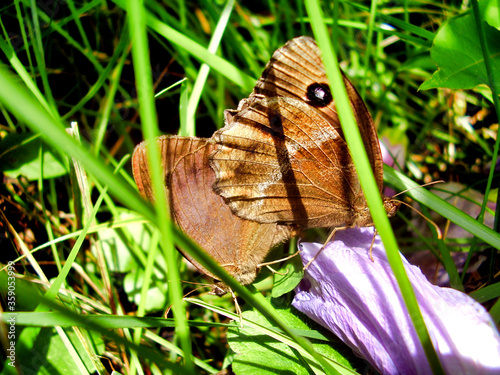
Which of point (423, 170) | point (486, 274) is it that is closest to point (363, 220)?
point (486, 274)

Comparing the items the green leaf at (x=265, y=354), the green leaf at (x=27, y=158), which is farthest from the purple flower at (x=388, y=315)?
the green leaf at (x=27, y=158)

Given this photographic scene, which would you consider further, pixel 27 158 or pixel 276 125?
pixel 27 158

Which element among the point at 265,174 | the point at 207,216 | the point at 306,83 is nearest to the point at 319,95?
the point at 306,83

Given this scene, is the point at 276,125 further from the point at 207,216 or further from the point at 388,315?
the point at 388,315

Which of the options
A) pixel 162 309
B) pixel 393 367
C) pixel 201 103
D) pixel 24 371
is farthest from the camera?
pixel 201 103

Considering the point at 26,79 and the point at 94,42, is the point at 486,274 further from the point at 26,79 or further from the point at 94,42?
the point at 94,42

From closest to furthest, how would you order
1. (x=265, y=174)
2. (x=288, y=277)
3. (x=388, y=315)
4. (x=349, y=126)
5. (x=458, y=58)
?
(x=349, y=126) → (x=388, y=315) → (x=458, y=58) → (x=288, y=277) → (x=265, y=174)

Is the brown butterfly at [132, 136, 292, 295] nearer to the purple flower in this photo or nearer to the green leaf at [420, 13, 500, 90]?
the purple flower
